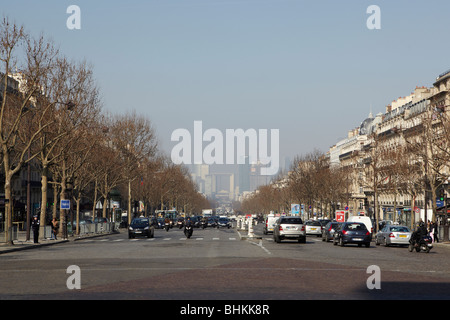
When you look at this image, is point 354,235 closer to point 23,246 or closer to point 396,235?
point 396,235

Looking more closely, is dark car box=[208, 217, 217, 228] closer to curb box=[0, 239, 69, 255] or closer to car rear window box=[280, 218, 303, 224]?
curb box=[0, 239, 69, 255]

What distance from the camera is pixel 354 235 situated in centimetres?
4500

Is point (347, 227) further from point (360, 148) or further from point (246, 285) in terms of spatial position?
point (360, 148)

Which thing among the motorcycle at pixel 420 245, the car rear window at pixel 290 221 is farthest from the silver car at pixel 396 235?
the motorcycle at pixel 420 245

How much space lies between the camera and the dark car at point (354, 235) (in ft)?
147

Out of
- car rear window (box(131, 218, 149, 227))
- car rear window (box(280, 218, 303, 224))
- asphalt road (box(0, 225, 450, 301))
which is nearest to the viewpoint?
asphalt road (box(0, 225, 450, 301))

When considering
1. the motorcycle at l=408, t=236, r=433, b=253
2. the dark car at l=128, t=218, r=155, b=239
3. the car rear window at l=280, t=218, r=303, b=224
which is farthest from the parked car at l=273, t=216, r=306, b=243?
the dark car at l=128, t=218, r=155, b=239

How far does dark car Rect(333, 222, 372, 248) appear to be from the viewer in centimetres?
4475

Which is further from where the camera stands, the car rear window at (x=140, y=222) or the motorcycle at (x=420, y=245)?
the car rear window at (x=140, y=222)

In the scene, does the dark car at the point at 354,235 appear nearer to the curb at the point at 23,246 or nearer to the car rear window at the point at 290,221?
the car rear window at the point at 290,221

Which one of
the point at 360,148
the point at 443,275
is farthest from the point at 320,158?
the point at 443,275

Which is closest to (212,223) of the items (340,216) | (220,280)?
(340,216)

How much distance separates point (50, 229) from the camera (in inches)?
2137
